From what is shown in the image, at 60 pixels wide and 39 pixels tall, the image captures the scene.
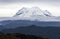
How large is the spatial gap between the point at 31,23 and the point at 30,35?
158mm

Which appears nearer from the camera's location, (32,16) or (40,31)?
(40,31)

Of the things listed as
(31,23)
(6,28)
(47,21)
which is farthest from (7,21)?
(47,21)

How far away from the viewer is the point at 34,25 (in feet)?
8.72

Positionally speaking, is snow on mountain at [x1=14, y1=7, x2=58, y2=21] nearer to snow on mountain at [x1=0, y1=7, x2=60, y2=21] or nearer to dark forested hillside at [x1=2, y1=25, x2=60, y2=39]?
snow on mountain at [x1=0, y1=7, x2=60, y2=21]

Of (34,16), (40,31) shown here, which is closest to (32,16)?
(34,16)

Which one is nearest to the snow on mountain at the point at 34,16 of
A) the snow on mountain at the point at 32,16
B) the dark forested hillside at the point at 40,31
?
the snow on mountain at the point at 32,16

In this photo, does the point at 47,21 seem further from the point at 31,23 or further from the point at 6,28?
the point at 6,28

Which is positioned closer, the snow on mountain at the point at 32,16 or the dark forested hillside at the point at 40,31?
the dark forested hillside at the point at 40,31

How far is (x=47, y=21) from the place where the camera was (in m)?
2.73

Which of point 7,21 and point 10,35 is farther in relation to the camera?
point 7,21

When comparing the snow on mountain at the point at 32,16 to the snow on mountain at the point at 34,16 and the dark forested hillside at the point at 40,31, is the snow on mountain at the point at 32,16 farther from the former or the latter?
the dark forested hillside at the point at 40,31

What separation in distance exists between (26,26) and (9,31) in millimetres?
211

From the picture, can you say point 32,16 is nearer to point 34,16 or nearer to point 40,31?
point 34,16

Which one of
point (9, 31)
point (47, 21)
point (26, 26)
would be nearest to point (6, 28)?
point (9, 31)
